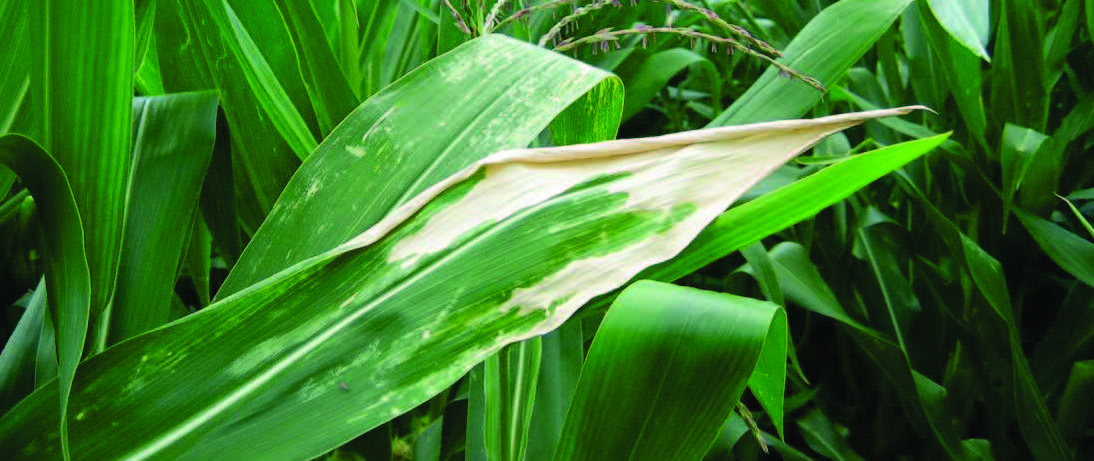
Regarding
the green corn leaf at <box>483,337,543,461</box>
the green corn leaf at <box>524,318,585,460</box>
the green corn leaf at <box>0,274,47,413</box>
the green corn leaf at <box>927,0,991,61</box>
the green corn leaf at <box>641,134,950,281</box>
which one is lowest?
the green corn leaf at <box>524,318,585,460</box>

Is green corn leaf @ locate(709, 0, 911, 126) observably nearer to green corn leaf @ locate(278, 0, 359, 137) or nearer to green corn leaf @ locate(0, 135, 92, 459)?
green corn leaf @ locate(278, 0, 359, 137)

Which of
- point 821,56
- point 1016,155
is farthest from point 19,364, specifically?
point 1016,155

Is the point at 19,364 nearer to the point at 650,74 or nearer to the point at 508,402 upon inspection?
the point at 508,402

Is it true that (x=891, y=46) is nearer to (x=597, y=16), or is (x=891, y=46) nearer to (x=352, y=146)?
(x=597, y=16)

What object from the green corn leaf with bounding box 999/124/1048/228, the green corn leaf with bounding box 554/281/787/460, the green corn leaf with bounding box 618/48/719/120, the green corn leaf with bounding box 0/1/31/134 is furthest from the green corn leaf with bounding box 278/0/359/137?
the green corn leaf with bounding box 999/124/1048/228

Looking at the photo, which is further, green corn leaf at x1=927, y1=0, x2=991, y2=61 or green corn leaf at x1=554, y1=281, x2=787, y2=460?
green corn leaf at x1=927, y1=0, x2=991, y2=61

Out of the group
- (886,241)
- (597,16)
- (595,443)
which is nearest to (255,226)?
Result: (595,443)
